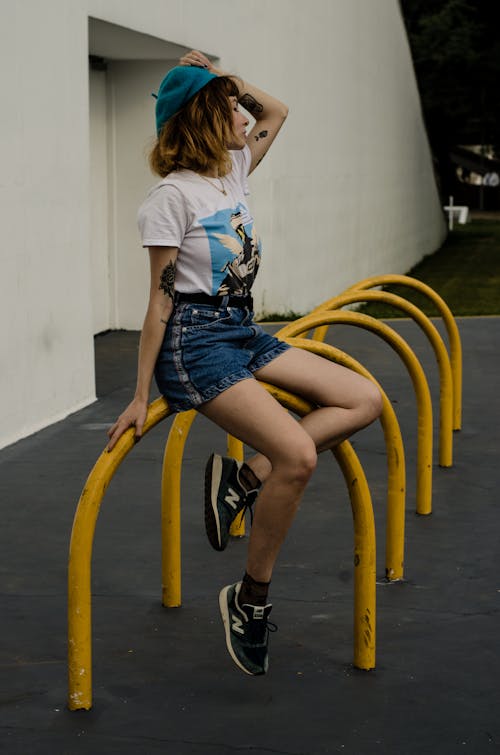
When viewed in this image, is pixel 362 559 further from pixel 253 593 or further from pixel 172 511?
pixel 172 511

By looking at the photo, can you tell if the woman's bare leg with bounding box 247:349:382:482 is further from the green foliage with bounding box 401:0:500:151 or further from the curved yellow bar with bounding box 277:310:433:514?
→ the green foliage with bounding box 401:0:500:151

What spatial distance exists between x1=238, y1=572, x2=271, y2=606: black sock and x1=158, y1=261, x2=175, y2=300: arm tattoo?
0.83 m

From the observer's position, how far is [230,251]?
3.70 meters

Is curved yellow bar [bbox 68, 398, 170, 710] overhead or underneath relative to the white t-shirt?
underneath

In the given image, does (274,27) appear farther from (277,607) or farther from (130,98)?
(277,607)

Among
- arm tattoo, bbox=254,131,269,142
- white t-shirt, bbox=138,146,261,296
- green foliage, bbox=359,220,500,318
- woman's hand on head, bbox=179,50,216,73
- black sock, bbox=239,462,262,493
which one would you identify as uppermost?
woman's hand on head, bbox=179,50,216,73

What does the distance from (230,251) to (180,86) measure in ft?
1.60

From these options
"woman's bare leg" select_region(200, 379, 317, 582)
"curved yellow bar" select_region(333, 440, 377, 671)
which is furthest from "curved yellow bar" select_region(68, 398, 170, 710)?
"curved yellow bar" select_region(333, 440, 377, 671)

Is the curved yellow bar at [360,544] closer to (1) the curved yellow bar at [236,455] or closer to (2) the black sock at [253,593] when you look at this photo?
(2) the black sock at [253,593]

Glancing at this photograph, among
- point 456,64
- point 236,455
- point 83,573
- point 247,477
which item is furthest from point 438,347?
point 456,64

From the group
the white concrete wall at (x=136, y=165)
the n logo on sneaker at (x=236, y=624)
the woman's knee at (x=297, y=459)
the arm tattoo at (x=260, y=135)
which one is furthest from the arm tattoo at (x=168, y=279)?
the white concrete wall at (x=136, y=165)

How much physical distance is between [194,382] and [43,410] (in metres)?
3.91

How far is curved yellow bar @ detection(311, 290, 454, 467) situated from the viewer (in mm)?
5832

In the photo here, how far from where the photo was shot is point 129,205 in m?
11.3
